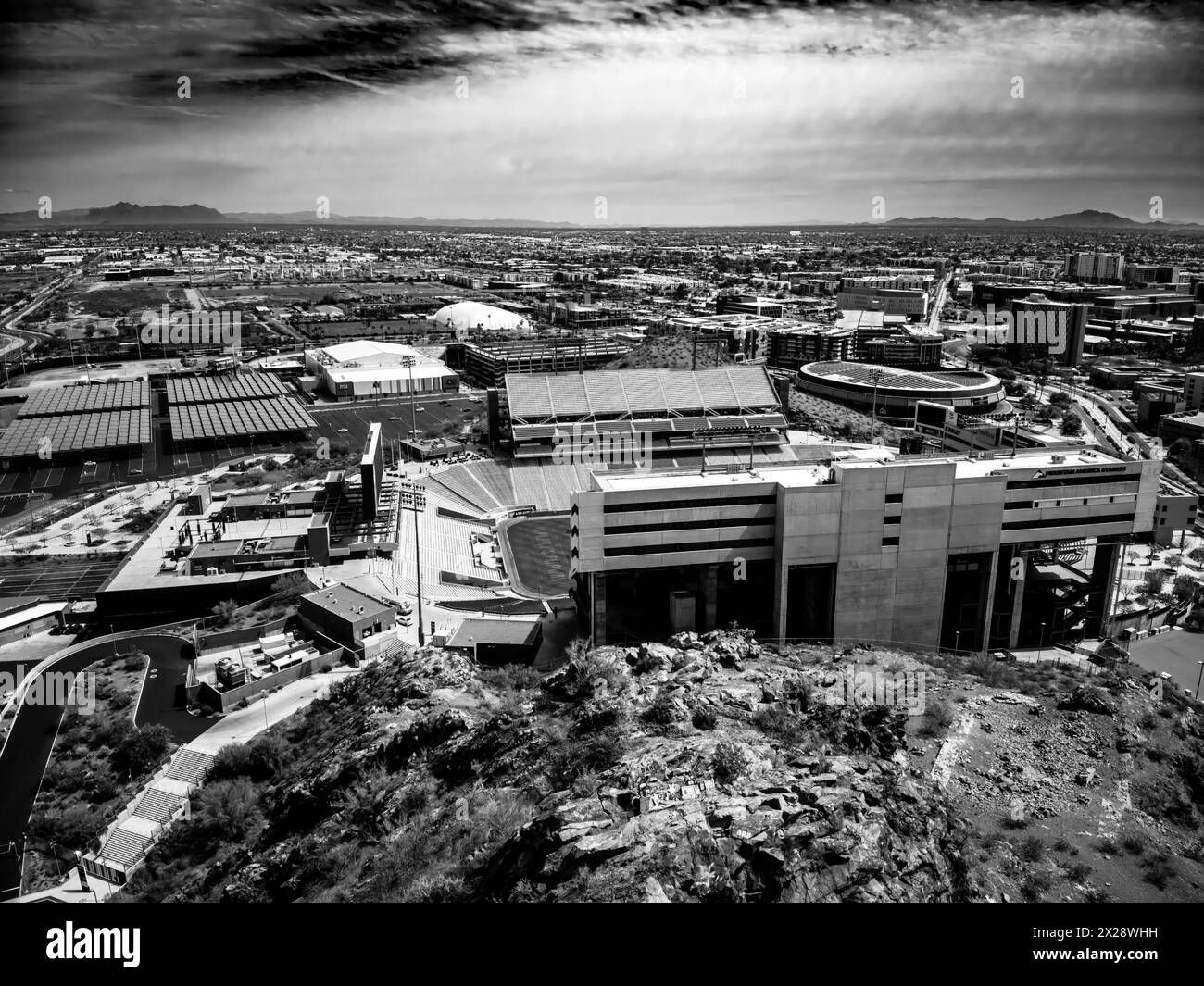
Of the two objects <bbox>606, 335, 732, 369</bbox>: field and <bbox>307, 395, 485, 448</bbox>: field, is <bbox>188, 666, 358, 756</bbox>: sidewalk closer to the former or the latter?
<bbox>307, 395, 485, 448</bbox>: field

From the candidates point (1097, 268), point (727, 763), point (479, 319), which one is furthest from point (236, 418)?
point (1097, 268)

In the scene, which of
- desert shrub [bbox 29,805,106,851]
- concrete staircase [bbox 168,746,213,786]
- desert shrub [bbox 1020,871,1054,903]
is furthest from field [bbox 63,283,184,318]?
desert shrub [bbox 1020,871,1054,903]

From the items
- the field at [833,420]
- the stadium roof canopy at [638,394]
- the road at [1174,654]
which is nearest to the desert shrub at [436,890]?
the road at [1174,654]

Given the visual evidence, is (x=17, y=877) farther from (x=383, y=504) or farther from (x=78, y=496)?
(x=78, y=496)

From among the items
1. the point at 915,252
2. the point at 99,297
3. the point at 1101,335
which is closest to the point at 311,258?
the point at 99,297

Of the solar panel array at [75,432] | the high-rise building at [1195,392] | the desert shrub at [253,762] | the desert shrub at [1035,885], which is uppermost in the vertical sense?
the desert shrub at [1035,885]

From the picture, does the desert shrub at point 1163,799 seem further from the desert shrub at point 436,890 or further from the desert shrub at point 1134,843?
the desert shrub at point 436,890

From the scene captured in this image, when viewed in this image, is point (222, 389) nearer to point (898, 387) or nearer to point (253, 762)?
point (898, 387)
